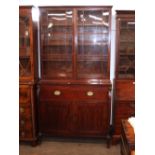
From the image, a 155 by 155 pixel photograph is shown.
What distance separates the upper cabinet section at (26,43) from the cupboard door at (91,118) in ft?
2.76

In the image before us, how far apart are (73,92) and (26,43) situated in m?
1.00

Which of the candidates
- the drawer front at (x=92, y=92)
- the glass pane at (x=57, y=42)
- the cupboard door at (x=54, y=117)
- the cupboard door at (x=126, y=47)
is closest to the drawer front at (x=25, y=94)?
the cupboard door at (x=54, y=117)

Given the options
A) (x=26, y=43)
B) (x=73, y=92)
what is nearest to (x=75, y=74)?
(x=73, y=92)

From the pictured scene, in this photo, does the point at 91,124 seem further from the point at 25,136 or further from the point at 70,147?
the point at 25,136

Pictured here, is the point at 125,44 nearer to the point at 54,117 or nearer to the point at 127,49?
the point at 127,49

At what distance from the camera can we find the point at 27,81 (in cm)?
330

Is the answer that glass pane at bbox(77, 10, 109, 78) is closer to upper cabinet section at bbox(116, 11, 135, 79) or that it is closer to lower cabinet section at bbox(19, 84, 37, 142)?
upper cabinet section at bbox(116, 11, 135, 79)

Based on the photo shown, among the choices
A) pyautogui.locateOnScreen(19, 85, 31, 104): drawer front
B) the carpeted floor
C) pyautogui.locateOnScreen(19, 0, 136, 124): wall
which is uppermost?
pyautogui.locateOnScreen(19, 0, 136, 124): wall

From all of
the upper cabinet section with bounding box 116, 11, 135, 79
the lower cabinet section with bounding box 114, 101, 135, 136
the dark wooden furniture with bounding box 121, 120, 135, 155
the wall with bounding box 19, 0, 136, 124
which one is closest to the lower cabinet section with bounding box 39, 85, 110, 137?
the lower cabinet section with bounding box 114, 101, 135, 136

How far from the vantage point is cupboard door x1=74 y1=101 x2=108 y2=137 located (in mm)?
3316

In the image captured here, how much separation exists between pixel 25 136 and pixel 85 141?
0.92 meters

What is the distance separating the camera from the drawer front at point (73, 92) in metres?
3.30

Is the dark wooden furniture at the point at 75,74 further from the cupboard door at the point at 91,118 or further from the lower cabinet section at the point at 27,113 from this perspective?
the lower cabinet section at the point at 27,113

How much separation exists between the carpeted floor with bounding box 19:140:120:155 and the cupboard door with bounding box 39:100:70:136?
0.61 feet
